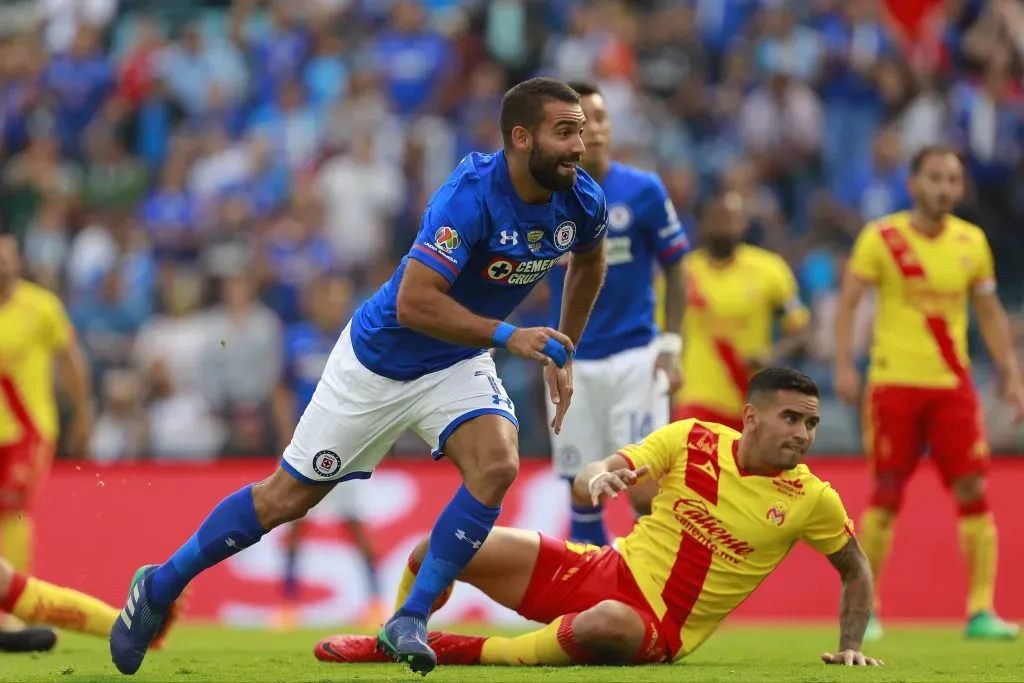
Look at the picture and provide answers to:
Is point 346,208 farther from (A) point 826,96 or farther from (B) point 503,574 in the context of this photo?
(B) point 503,574


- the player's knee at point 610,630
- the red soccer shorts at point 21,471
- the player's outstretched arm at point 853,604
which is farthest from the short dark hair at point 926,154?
the red soccer shorts at point 21,471

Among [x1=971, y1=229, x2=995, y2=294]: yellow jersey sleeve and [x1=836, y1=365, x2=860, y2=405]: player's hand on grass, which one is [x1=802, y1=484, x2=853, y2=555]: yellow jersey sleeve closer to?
[x1=836, y1=365, x2=860, y2=405]: player's hand on grass

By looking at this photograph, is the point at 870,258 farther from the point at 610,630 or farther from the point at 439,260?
the point at 439,260

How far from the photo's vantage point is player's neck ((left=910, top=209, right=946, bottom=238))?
10359 mm

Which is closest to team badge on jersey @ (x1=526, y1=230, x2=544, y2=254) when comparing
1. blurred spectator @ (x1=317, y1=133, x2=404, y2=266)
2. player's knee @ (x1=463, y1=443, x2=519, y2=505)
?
player's knee @ (x1=463, y1=443, x2=519, y2=505)

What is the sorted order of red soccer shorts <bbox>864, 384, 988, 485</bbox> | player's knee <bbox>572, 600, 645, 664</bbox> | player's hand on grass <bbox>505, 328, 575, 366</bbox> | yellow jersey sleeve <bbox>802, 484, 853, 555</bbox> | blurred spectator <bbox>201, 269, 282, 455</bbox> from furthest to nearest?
blurred spectator <bbox>201, 269, 282, 455</bbox>, red soccer shorts <bbox>864, 384, 988, 485</bbox>, yellow jersey sleeve <bbox>802, 484, 853, 555</bbox>, player's knee <bbox>572, 600, 645, 664</bbox>, player's hand on grass <bbox>505, 328, 575, 366</bbox>

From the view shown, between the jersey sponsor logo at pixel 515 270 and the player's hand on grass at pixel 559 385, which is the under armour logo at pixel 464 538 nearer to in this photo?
the player's hand on grass at pixel 559 385

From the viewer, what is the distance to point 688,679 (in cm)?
637

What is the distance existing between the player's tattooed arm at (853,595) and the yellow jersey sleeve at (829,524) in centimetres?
5

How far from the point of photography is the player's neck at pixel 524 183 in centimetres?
666

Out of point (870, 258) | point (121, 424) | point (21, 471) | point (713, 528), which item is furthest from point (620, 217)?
point (121, 424)

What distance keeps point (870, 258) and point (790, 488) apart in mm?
3540

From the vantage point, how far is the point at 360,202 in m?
16.4

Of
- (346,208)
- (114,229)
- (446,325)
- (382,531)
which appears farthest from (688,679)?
(114,229)
